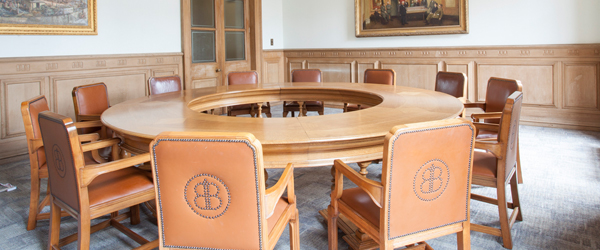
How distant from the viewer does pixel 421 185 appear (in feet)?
5.47

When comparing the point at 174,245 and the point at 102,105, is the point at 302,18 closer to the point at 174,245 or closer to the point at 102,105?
the point at 102,105

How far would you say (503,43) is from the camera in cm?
565

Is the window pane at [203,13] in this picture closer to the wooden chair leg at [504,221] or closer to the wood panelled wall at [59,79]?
the wood panelled wall at [59,79]

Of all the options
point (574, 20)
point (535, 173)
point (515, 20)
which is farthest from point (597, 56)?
point (535, 173)

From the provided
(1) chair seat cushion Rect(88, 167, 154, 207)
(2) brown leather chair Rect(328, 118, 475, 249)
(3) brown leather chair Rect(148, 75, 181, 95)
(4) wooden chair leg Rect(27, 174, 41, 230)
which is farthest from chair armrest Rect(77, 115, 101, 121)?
(2) brown leather chair Rect(328, 118, 475, 249)

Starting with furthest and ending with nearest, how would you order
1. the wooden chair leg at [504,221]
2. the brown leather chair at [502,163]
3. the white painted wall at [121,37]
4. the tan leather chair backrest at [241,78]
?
the tan leather chair backrest at [241,78]
the white painted wall at [121,37]
the wooden chair leg at [504,221]
the brown leather chair at [502,163]

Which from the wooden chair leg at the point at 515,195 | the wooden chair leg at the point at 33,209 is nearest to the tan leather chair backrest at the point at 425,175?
the wooden chair leg at the point at 515,195

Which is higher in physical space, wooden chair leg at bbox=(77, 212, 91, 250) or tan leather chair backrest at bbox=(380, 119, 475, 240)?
tan leather chair backrest at bbox=(380, 119, 475, 240)

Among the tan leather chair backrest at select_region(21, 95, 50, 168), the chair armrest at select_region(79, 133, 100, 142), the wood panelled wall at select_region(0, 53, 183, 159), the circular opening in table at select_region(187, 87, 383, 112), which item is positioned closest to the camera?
the tan leather chair backrest at select_region(21, 95, 50, 168)

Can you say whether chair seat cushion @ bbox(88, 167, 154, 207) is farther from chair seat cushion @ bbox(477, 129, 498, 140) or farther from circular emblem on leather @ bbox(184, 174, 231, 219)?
chair seat cushion @ bbox(477, 129, 498, 140)

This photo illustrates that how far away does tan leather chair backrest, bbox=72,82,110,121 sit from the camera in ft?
10.4

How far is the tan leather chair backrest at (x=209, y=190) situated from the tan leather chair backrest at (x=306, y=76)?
3577 millimetres

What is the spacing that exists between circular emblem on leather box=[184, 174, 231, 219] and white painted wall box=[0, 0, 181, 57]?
12.0 feet

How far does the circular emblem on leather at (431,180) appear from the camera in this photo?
165 cm
